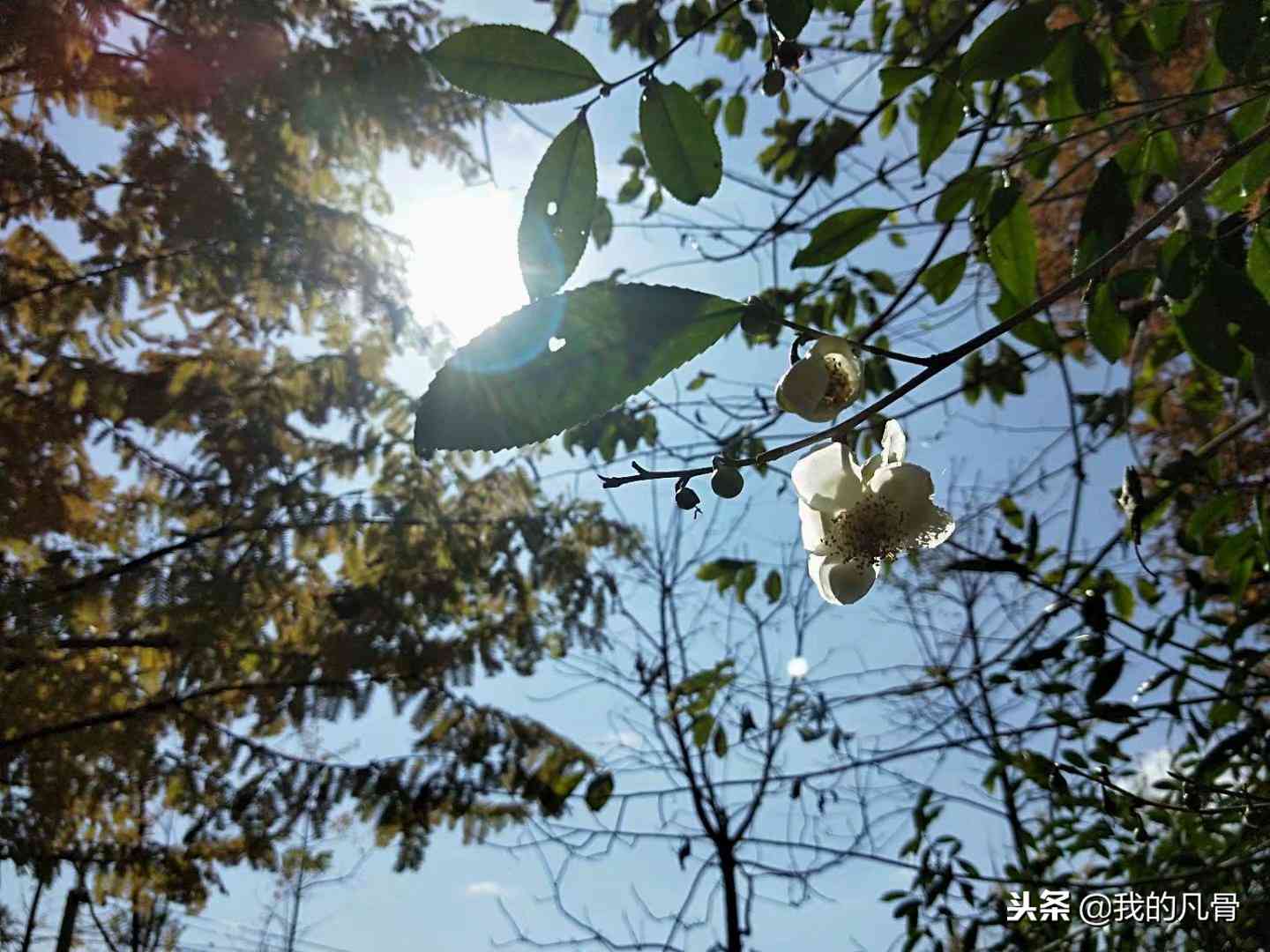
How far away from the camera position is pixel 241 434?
10.3 feet

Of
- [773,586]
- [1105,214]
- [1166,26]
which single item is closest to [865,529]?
[1105,214]

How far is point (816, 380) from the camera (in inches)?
18.4

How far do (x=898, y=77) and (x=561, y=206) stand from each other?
0.36 m

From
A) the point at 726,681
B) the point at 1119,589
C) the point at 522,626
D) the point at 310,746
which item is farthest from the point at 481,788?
the point at 1119,589

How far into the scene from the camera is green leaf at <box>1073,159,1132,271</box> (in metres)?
0.64

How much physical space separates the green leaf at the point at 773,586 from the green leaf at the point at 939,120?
804 mm

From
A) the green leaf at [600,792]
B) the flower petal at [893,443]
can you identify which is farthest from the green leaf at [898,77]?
the green leaf at [600,792]

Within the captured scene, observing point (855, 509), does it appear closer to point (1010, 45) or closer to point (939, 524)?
point (939, 524)

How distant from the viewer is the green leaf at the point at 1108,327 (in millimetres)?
667

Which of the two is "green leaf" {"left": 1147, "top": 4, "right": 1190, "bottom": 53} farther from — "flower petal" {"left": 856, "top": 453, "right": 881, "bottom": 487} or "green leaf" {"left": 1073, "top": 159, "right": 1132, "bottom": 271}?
"flower petal" {"left": 856, "top": 453, "right": 881, "bottom": 487}

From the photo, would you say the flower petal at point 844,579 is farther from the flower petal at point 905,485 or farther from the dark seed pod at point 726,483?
the dark seed pod at point 726,483

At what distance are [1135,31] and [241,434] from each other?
2982 mm

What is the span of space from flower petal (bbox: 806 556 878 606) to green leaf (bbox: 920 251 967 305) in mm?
303

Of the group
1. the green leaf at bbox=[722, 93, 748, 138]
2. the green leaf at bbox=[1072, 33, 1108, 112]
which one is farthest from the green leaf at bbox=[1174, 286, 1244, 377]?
the green leaf at bbox=[722, 93, 748, 138]
